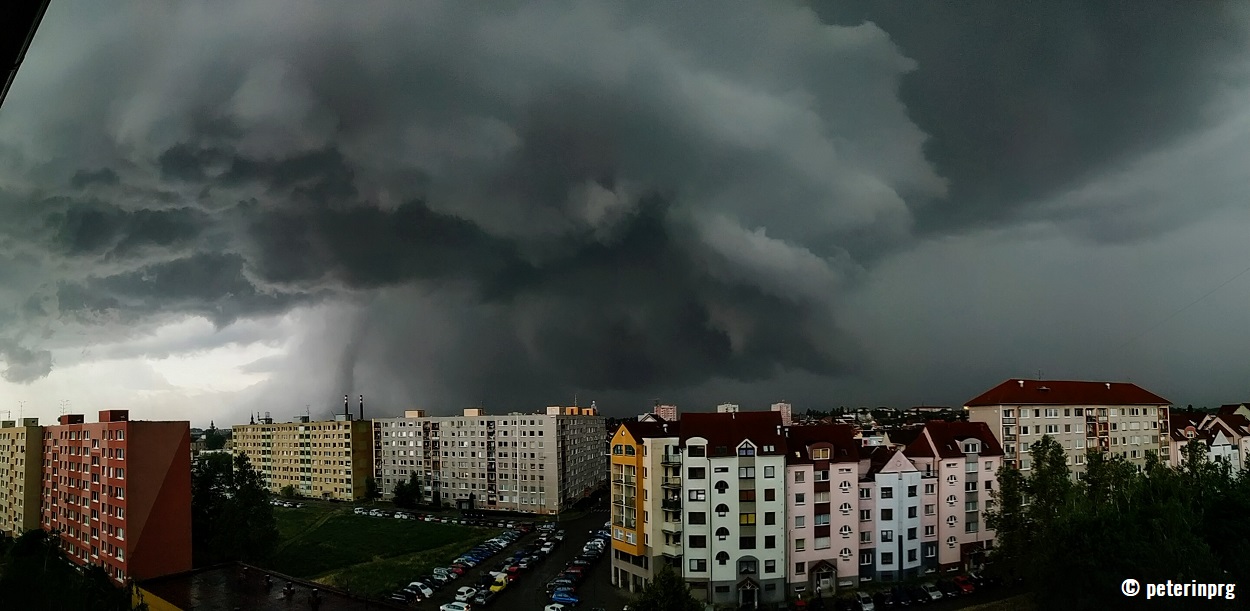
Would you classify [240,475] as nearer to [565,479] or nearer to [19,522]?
[19,522]

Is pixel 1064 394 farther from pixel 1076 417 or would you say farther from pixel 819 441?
pixel 819 441

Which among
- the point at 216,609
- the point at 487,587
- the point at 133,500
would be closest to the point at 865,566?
the point at 487,587

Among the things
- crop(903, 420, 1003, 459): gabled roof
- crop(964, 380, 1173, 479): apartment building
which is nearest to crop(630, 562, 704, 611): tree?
crop(903, 420, 1003, 459): gabled roof

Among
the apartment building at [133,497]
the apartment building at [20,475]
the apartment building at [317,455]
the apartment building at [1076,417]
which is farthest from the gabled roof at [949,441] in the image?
the apartment building at [317,455]

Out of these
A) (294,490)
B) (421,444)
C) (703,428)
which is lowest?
(294,490)

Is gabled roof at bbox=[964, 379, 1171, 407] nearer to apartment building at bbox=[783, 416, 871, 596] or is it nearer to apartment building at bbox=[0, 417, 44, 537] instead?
apartment building at bbox=[783, 416, 871, 596]

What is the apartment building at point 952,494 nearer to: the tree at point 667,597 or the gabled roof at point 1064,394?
the gabled roof at point 1064,394

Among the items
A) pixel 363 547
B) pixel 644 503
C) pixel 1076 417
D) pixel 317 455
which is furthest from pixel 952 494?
pixel 317 455
